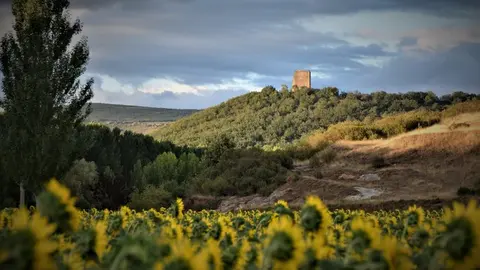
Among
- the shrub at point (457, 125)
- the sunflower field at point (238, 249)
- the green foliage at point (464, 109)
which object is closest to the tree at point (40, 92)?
the sunflower field at point (238, 249)

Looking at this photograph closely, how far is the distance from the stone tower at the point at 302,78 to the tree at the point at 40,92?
327 ft

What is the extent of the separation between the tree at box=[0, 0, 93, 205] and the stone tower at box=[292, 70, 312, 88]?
99.8 m

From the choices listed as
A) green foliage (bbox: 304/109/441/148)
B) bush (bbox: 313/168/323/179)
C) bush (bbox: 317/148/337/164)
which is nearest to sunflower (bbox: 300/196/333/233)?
bush (bbox: 313/168/323/179)

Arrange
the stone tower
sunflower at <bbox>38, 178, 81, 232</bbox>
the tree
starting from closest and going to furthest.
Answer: sunflower at <bbox>38, 178, 81, 232</bbox> < the tree < the stone tower

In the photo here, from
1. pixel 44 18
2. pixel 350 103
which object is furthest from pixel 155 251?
pixel 350 103

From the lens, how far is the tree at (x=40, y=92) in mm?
27953

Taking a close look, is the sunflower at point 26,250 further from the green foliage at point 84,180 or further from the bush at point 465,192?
the green foliage at point 84,180

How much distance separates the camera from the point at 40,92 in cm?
2973

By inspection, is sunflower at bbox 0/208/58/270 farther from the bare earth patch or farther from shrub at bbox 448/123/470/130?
shrub at bbox 448/123/470/130

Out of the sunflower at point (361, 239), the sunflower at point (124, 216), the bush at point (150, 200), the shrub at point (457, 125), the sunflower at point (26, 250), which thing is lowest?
the bush at point (150, 200)

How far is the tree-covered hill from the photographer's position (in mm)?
102062

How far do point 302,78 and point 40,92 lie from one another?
108 meters

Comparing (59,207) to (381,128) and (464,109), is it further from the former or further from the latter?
(381,128)

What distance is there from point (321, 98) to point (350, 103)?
10120 millimetres
